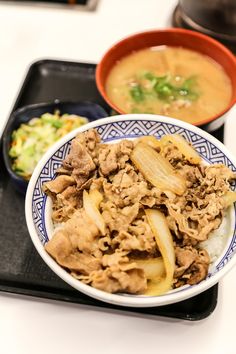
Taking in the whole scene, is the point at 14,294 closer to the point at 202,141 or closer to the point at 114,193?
the point at 114,193

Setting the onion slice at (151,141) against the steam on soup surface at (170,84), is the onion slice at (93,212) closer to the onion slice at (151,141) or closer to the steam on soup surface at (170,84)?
the onion slice at (151,141)

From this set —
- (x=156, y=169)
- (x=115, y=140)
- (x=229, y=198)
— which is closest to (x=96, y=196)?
(x=156, y=169)

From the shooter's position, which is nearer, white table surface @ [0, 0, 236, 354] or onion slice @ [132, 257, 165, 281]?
onion slice @ [132, 257, 165, 281]

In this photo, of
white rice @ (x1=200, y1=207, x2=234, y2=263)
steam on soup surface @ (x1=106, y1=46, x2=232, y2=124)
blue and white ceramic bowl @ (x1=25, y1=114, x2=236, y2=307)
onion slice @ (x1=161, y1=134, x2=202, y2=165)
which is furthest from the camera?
steam on soup surface @ (x1=106, y1=46, x2=232, y2=124)

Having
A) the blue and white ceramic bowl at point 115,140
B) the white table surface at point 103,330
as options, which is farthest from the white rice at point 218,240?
the white table surface at point 103,330

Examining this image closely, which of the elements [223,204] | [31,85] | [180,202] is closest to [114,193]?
[180,202]

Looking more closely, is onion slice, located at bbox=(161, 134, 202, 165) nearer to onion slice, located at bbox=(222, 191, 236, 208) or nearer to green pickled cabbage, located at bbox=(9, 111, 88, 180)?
onion slice, located at bbox=(222, 191, 236, 208)

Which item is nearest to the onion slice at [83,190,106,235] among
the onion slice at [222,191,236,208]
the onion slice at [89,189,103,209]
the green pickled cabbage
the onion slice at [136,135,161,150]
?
the onion slice at [89,189,103,209]
